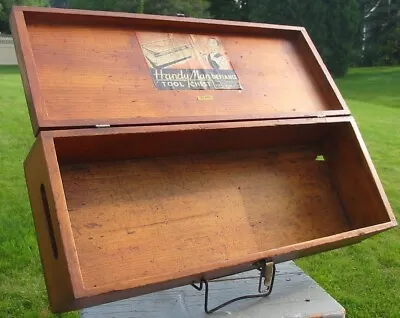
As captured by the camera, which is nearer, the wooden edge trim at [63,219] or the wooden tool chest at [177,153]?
the wooden edge trim at [63,219]

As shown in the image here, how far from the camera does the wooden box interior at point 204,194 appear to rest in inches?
66.6

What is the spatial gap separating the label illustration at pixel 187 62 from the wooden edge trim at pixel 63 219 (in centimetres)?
50

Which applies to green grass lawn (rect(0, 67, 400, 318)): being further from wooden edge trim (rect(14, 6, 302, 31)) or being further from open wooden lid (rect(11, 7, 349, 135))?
wooden edge trim (rect(14, 6, 302, 31))

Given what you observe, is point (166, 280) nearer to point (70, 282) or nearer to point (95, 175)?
point (70, 282)

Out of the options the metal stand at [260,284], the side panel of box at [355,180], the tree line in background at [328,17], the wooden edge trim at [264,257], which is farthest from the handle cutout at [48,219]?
the tree line in background at [328,17]

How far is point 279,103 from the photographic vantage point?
1948mm

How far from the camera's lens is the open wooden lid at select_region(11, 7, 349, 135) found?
1.55 meters

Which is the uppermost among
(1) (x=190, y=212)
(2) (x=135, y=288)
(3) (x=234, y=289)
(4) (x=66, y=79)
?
(4) (x=66, y=79)

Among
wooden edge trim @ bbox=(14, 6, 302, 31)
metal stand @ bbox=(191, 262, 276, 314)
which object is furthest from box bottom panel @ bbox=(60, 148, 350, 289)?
wooden edge trim @ bbox=(14, 6, 302, 31)

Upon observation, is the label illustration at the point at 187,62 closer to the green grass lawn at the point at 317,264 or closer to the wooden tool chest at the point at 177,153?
the wooden tool chest at the point at 177,153

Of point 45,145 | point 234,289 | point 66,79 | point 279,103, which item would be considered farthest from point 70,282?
point 279,103

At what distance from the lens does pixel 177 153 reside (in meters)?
1.93

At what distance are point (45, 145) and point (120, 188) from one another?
45 centimetres

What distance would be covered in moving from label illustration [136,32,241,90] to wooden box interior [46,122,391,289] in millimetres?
183
